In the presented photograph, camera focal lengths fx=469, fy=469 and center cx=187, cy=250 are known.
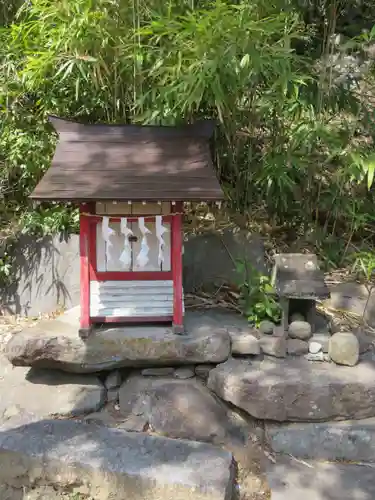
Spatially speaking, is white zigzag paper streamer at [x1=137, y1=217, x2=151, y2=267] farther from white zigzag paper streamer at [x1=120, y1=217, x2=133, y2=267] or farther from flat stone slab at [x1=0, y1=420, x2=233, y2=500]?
flat stone slab at [x1=0, y1=420, x2=233, y2=500]

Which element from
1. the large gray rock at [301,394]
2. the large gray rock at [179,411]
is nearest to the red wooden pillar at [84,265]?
the large gray rock at [179,411]

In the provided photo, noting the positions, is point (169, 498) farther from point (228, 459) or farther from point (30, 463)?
point (30, 463)

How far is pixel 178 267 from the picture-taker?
351cm

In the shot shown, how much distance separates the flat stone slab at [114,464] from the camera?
264 centimetres

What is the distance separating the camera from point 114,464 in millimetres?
2764

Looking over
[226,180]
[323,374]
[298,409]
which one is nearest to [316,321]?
[323,374]

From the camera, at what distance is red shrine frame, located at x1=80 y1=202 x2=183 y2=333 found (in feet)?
11.2

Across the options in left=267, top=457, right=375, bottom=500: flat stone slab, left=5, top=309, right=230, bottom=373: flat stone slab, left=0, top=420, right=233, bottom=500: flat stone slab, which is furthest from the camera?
left=5, top=309, right=230, bottom=373: flat stone slab

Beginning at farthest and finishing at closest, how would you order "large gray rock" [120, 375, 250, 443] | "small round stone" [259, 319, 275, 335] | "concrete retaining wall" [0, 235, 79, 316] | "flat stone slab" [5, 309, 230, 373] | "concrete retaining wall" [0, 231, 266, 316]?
"concrete retaining wall" [0, 235, 79, 316] < "concrete retaining wall" [0, 231, 266, 316] < "small round stone" [259, 319, 275, 335] < "flat stone slab" [5, 309, 230, 373] < "large gray rock" [120, 375, 250, 443]

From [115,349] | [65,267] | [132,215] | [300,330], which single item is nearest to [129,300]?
[115,349]

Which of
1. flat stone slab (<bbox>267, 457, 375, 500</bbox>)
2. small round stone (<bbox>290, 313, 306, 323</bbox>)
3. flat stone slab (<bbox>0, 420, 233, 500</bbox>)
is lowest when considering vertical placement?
flat stone slab (<bbox>267, 457, 375, 500</bbox>)

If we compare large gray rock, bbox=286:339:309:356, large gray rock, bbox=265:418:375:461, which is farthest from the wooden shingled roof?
large gray rock, bbox=265:418:375:461

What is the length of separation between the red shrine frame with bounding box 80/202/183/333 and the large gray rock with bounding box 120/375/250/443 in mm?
442

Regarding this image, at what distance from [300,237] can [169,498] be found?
3.09m
